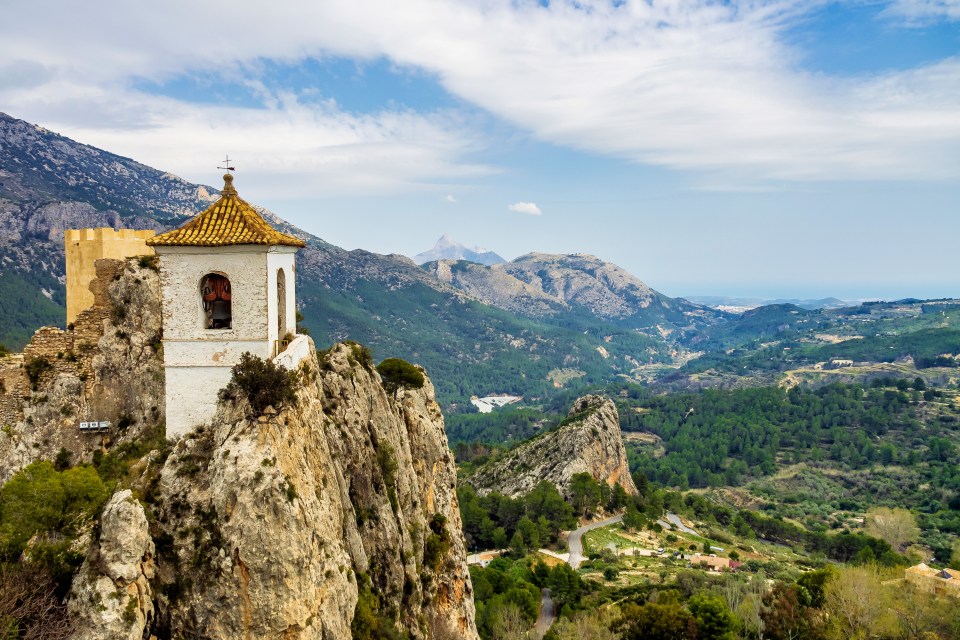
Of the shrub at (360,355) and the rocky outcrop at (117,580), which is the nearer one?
the rocky outcrop at (117,580)

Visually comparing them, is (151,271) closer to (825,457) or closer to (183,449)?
(183,449)

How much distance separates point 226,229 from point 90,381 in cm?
874

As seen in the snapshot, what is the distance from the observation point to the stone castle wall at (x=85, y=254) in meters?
29.5

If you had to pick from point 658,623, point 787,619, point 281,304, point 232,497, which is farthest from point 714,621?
point 232,497

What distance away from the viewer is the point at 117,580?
62.0 feet

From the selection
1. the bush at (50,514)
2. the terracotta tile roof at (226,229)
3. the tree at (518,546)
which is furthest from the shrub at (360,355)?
the tree at (518,546)

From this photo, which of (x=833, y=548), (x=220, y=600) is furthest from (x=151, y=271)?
(x=833, y=548)

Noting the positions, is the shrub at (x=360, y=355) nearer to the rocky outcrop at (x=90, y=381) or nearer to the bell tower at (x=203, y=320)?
the bell tower at (x=203, y=320)

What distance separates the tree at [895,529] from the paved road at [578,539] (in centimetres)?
3845

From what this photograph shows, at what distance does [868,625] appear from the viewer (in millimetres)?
45188

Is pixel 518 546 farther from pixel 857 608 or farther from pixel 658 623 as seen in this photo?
pixel 857 608

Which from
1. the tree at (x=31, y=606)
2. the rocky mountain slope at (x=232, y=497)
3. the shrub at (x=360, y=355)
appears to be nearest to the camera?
the tree at (x=31, y=606)

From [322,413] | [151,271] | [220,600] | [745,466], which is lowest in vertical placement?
[745,466]

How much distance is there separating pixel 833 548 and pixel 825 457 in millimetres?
73464
